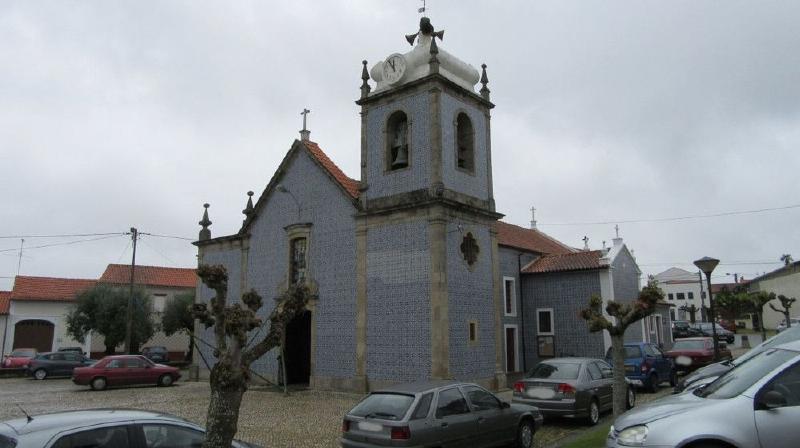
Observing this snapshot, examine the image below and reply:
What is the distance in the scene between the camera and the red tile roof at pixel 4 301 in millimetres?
40819

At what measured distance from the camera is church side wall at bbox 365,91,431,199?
1966 cm

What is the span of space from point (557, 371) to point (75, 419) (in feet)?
32.7

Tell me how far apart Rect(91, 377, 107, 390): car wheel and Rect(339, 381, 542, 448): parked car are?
1739 cm

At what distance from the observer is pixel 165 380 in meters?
24.2

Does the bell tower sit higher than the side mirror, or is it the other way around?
the bell tower

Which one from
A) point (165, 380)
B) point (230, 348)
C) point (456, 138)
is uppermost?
point (456, 138)

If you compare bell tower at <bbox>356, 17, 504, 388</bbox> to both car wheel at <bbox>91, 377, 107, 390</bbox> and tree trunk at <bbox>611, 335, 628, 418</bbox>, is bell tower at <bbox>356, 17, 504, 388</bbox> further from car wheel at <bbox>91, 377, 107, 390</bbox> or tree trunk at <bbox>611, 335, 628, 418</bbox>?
car wheel at <bbox>91, 377, 107, 390</bbox>

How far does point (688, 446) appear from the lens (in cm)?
610

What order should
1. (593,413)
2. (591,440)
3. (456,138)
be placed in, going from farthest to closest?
(456,138) < (593,413) < (591,440)

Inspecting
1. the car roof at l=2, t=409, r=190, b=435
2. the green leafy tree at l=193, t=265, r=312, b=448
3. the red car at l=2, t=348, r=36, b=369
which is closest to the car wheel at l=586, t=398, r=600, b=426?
the green leafy tree at l=193, t=265, r=312, b=448

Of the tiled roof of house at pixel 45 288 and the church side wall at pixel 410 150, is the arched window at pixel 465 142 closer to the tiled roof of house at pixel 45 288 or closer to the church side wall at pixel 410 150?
the church side wall at pixel 410 150

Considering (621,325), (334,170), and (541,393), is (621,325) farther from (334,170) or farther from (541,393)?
(334,170)

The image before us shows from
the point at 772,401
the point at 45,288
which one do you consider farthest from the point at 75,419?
the point at 45,288

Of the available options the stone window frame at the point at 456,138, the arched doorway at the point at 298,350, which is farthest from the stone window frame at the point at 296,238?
the stone window frame at the point at 456,138
